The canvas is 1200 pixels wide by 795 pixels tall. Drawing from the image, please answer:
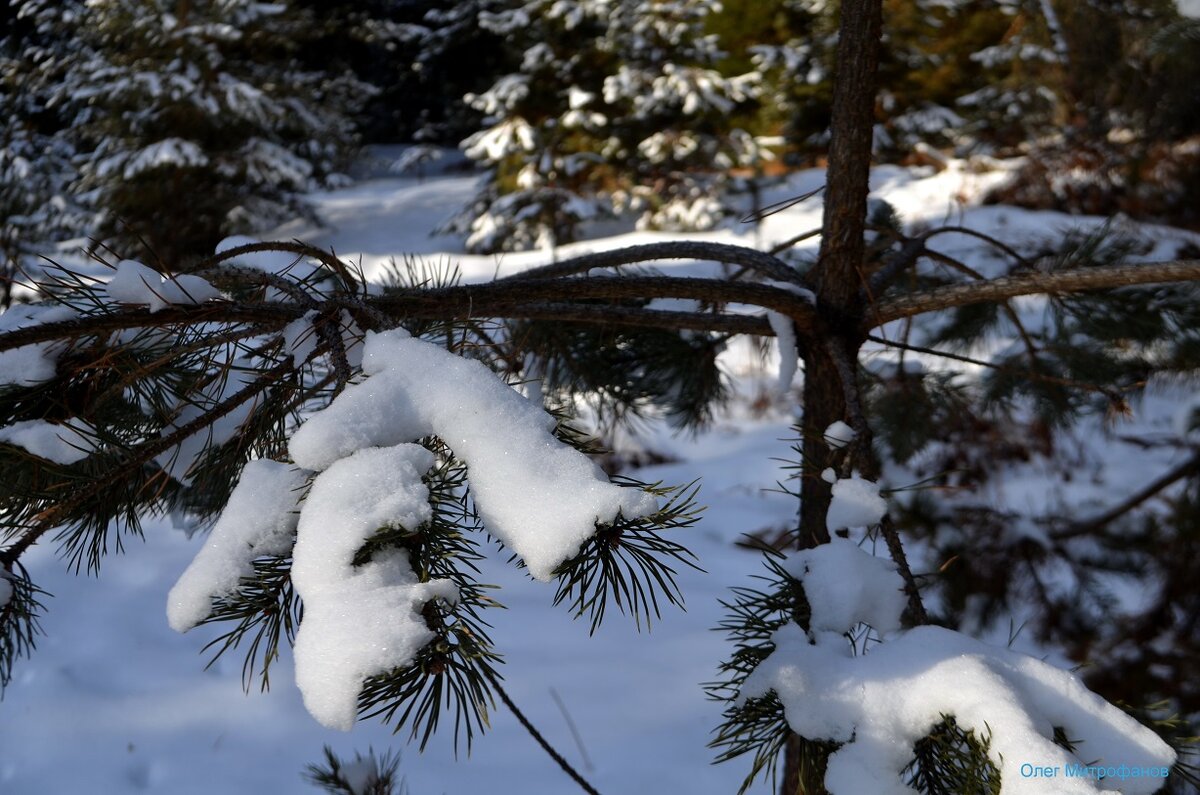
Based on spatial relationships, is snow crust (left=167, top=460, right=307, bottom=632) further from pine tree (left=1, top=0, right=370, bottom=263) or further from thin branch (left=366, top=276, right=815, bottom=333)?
pine tree (left=1, top=0, right=370, bottom=263)

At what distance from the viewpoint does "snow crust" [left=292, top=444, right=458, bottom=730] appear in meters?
0.48

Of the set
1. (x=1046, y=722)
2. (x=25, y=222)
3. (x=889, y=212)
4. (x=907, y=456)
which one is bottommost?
(x=25, y=222)

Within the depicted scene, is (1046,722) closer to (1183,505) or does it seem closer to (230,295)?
(230,295)

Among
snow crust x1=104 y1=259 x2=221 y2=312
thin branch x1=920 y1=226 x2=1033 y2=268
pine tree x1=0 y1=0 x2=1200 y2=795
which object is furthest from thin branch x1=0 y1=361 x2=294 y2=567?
thin branch x1=920 y1=226 x2=1033 y2=268

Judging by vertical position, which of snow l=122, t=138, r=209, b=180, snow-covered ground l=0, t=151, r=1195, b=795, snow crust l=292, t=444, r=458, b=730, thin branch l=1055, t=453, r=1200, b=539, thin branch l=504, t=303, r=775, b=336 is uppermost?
snow crust l=292, t=444, r=458, b=730

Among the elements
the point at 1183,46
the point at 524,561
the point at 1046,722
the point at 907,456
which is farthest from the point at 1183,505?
the point at 524,561

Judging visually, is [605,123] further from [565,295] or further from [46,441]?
[46,441]

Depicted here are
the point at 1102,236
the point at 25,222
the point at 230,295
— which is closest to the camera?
the point at 230,295

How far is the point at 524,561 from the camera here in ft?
1.82

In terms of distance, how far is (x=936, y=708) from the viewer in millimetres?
698

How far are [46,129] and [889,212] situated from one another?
11.0 m

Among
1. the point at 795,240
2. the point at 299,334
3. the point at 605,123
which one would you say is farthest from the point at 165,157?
the point at 299,334

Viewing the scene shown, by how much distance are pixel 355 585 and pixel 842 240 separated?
1048mm

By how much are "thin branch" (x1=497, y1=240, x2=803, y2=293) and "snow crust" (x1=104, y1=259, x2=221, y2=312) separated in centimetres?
55
